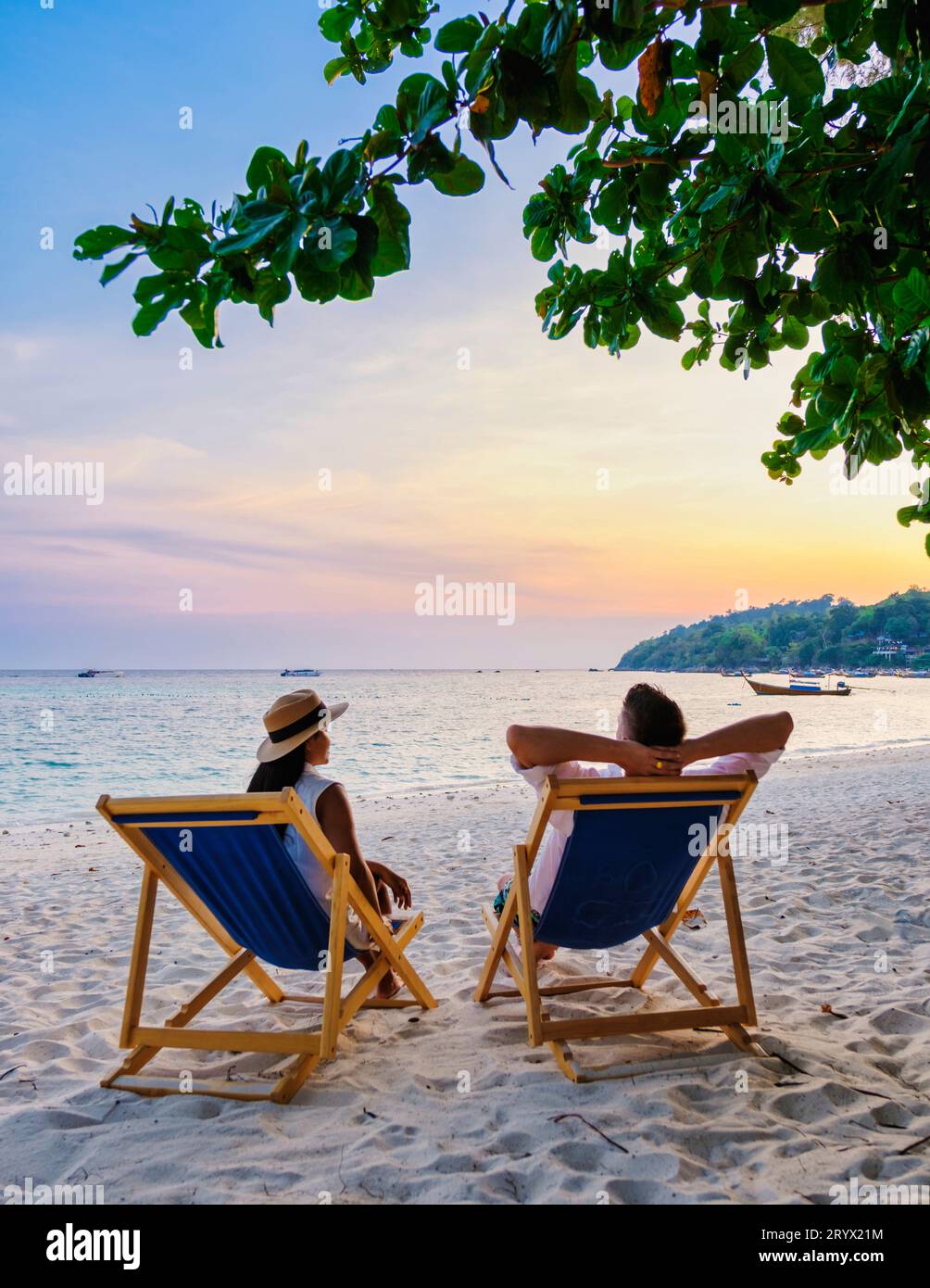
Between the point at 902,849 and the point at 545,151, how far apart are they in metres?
5.19

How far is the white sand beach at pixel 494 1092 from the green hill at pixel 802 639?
95355 millimetres

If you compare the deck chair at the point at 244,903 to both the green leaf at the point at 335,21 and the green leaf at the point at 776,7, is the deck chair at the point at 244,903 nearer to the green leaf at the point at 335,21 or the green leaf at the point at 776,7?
the green leaf at the point at 776,7

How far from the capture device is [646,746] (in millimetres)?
2402

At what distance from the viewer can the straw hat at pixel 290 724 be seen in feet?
8.57

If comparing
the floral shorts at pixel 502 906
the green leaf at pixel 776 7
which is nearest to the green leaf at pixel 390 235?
the green leaf at pixel 776 7

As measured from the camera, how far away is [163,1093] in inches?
86.6

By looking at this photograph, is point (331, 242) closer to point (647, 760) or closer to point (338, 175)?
point (338, 175)

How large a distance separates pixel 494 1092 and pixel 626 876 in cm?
76

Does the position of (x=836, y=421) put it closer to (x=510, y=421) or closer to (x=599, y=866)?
(x=599, y=866)

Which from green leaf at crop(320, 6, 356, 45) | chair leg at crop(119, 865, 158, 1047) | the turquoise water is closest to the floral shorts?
chair leg at crop(119, 865, 158, 1047)

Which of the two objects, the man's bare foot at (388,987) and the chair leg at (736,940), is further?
the man's bare foot at (388,987)

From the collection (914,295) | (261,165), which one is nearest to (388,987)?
(261,165)

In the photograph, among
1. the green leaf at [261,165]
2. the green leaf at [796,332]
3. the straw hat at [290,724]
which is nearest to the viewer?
the green leaf at [261,165]
